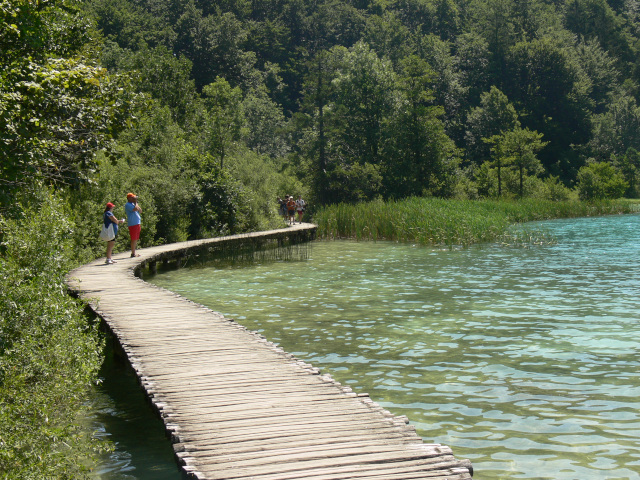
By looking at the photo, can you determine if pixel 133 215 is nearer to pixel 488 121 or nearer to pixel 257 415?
pixel 257 415

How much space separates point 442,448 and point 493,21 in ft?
260

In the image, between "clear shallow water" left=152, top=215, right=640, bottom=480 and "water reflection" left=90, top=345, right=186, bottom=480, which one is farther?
"clear shallow water" left=152, top=215, right=640, bottom=480

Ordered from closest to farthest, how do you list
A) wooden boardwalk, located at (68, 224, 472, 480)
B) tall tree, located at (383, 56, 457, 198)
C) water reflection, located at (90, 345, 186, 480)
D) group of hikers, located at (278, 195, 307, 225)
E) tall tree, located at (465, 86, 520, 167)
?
wooden boardwalk, located at (68, 224, 472, 480), water reflection, located at (90, 345, 186, 480), group of hikers, located at (278, 195, 307, 225), tall tree, located at (383, 56, 457, 198), tall tree, located at (465, 86, 520, 167)

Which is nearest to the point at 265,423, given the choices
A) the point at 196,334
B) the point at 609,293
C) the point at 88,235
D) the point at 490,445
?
the point at 490,445

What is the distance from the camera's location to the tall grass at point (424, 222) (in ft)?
81.1

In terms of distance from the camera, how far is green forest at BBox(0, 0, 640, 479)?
23.2 feet

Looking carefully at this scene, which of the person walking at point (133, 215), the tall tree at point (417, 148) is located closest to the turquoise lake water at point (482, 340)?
the person walking at point (133, 215)

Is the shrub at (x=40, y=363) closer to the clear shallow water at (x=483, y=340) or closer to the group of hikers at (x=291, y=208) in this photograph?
the clear shallow water at (x=483, y=340)

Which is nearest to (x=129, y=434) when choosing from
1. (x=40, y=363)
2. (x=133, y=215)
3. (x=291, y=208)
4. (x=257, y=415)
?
(x=40, y=363)

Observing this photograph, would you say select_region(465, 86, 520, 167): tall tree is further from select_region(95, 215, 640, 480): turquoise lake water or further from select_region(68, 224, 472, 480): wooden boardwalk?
select_region(68, 224, 472, 480): wooden boardwalk

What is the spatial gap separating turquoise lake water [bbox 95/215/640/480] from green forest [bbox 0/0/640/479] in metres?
3.34

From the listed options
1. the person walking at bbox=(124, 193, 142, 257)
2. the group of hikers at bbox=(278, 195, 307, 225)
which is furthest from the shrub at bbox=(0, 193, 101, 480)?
the group of hikers at bbox=(278, 195, 307, 225)

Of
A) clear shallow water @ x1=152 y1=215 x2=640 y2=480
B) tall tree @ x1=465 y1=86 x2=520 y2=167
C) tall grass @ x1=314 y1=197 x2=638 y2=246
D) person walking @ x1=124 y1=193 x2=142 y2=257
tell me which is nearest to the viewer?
clear shallow water @ x1=152 y1=215 x2=640 y2=480

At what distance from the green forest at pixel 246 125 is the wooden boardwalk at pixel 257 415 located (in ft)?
2.69
